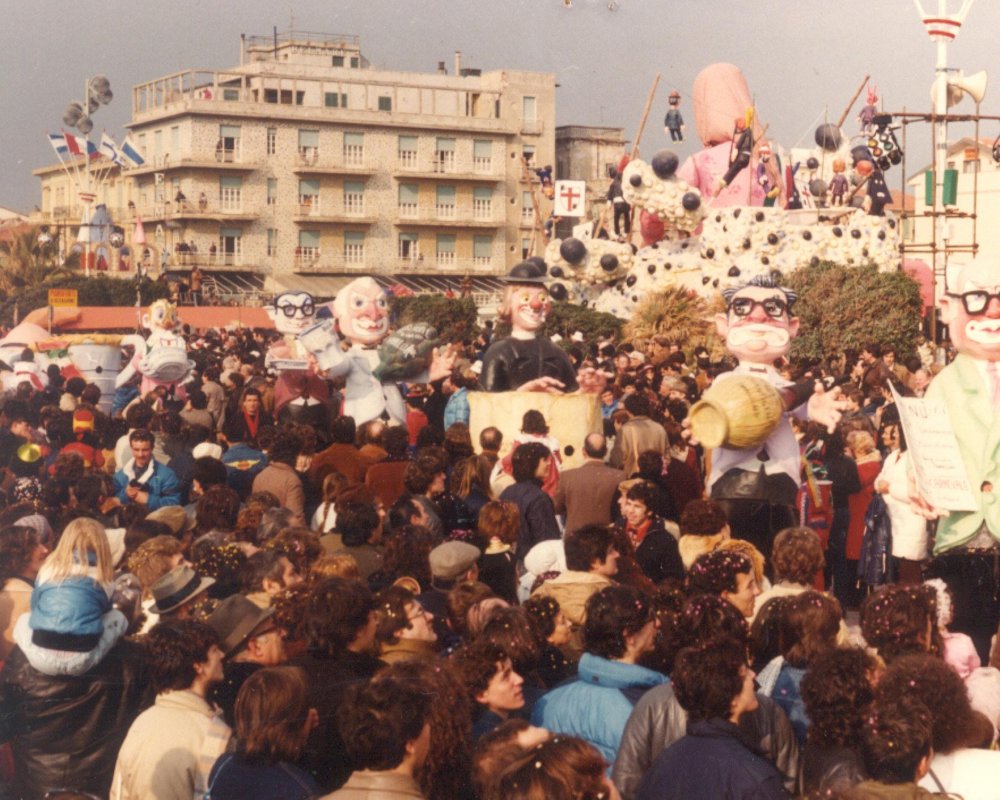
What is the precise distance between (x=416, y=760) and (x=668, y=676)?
4.36 ft

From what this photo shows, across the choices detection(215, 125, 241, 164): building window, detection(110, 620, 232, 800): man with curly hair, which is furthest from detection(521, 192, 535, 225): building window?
detection(110, 620, 232, 800): man with curly hair

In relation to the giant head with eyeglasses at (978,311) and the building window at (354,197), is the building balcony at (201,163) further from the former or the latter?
the giant head with eyeglasses at (978,311)

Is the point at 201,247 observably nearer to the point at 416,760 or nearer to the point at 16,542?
the point at 16,542

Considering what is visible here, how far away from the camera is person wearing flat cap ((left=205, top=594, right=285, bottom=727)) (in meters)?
5.45

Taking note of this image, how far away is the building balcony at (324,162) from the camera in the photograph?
4303cm

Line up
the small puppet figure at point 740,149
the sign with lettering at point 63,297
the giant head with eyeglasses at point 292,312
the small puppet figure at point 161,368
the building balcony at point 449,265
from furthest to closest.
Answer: the building balcony at point 449,265, the small puppet figure at point 740,149, the sign with lettering at point 63,297, the small puppet figure at point 161,368, the giant head with eyeglasses at point 292,312

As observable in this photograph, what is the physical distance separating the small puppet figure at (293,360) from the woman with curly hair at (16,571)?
569cm

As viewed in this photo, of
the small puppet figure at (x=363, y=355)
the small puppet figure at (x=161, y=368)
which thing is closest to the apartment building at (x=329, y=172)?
the small puppet figure at (x=161, y=368)

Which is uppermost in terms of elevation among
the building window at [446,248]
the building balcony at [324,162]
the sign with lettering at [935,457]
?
the building balcony at [324,162]

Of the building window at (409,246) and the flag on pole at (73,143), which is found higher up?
the flag on pole at (73,143)

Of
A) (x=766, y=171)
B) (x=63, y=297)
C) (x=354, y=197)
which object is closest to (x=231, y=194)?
(x=354, y=197)

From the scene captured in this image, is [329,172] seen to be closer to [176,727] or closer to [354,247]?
[354,247]

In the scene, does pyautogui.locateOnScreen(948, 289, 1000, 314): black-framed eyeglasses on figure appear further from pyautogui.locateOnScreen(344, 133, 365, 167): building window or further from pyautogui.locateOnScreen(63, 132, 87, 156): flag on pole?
pyautogui.locateOnScreen(344, 133, 365, 167): building window

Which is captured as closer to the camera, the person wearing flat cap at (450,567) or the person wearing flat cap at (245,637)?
the person wearing flat cap at (245,637)
